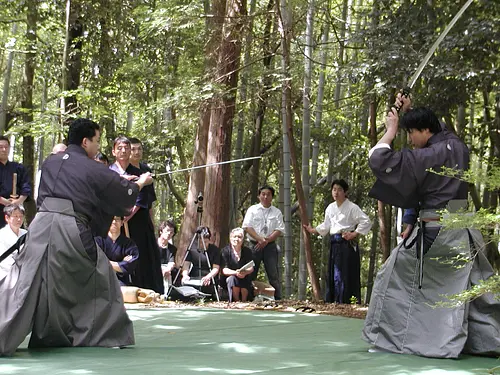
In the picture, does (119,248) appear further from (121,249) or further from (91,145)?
(91,145)

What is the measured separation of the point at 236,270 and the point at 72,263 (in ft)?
12.3

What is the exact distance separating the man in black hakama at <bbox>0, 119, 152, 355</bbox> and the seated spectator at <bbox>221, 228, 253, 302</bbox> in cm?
348

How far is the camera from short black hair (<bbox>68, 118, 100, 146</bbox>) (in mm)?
5000

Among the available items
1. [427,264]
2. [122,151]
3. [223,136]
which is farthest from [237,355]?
[223,136]

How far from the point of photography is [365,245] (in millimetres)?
17734

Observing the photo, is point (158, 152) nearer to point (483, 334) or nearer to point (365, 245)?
point (365, 245)

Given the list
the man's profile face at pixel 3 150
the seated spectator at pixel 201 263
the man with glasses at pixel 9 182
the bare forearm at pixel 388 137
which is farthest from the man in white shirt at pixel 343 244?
the bare forearm at pixel 388 137

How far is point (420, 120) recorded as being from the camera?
4.84 meters

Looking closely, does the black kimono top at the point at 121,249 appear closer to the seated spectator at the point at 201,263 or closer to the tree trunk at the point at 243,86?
the seated spectator at the point at 201,263

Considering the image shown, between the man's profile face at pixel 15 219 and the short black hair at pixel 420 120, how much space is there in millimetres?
3851

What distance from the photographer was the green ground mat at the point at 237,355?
4.03 m

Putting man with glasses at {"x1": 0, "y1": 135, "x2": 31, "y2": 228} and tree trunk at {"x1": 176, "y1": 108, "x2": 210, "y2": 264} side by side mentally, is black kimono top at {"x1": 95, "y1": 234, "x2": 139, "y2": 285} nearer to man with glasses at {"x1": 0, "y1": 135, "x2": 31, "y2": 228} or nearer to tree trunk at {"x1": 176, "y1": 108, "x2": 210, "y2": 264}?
man with glasses at {"x1": 0, "y1": 135, "x2": 31, "y2": 228}

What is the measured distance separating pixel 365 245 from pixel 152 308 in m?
11.0

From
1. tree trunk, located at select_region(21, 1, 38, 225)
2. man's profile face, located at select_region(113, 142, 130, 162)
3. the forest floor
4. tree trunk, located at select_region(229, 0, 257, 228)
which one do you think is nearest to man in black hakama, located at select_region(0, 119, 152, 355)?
man's profile face, located at select_region(113, 142, 130, 162)
